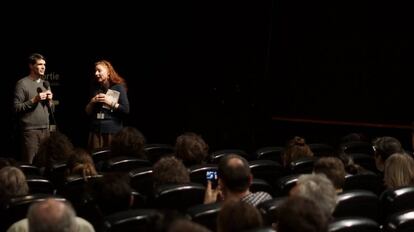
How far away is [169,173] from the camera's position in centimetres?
439

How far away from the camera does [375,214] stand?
13.5 ft

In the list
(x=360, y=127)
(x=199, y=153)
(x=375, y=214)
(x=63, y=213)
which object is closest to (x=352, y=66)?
(x=360, y=127)

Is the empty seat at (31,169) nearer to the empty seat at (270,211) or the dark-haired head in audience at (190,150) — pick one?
the dark-haired head in audience at (190,150)

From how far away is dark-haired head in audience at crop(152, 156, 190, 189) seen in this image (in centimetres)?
438

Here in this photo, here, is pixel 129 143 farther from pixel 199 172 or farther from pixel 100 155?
pixel 199 172

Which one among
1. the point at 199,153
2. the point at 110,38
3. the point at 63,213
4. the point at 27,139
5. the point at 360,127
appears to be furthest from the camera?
the point at 110,38

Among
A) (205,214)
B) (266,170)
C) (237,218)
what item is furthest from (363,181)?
(237,218)

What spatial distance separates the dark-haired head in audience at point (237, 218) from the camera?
9.76 feet

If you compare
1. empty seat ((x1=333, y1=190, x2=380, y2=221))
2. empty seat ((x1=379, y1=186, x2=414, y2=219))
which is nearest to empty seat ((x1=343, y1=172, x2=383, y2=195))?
empty seat ((x1=379, y1=186, x2=414, y2=219))

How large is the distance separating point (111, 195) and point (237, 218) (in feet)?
3.12

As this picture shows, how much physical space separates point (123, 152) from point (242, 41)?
414cm

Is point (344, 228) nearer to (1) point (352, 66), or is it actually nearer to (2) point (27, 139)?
(2) point (27, 139)

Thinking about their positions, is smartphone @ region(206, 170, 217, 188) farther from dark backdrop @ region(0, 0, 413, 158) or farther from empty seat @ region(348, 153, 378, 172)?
dark backdrop @ region(0, 0, 413, 158)

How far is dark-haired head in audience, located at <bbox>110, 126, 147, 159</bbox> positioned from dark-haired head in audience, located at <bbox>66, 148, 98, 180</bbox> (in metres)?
0.84
